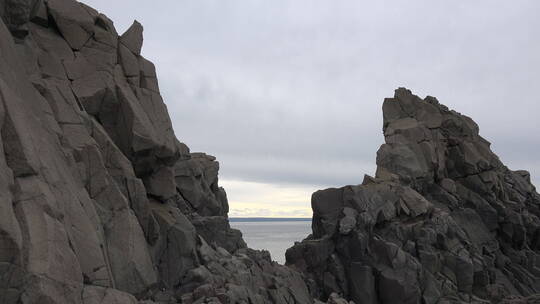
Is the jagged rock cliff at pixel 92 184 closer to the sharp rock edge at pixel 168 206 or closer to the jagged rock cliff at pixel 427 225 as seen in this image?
the sharp rock edge at pixel 168 206

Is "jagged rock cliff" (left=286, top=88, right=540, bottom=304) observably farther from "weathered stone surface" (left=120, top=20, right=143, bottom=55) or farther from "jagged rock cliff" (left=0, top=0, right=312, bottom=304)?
"weathered stone surface" (left=120, top=20, right=143, bottom=55)

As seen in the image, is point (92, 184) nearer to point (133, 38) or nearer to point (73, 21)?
point (73, 21)

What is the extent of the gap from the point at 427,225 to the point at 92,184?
43.9m

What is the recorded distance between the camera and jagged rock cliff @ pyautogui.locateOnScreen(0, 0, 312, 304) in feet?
72.7

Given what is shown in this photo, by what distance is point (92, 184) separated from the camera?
101 feet

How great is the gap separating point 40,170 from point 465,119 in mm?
74000

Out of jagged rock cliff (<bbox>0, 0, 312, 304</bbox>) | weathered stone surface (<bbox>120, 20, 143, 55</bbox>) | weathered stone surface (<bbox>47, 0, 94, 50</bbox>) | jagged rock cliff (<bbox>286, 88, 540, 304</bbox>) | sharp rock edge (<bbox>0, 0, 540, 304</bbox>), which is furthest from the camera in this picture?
jagged rock cliff (<bbox>286, 88, 540, 304</bbox>)

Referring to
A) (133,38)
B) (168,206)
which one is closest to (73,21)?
(133,38)

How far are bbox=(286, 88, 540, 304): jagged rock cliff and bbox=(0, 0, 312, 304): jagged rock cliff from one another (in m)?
9.87

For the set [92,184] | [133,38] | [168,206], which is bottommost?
[168,206]

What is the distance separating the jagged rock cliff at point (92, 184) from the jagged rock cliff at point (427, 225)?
32.4 feet

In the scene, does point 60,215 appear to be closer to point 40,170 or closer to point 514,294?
point 40,170

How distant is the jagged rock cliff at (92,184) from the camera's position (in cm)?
2217

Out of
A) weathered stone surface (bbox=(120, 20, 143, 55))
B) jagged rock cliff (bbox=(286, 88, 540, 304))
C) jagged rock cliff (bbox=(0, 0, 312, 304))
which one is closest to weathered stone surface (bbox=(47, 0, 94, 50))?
jagged rock cliff (bbox=(0, 0, 312, 304))
